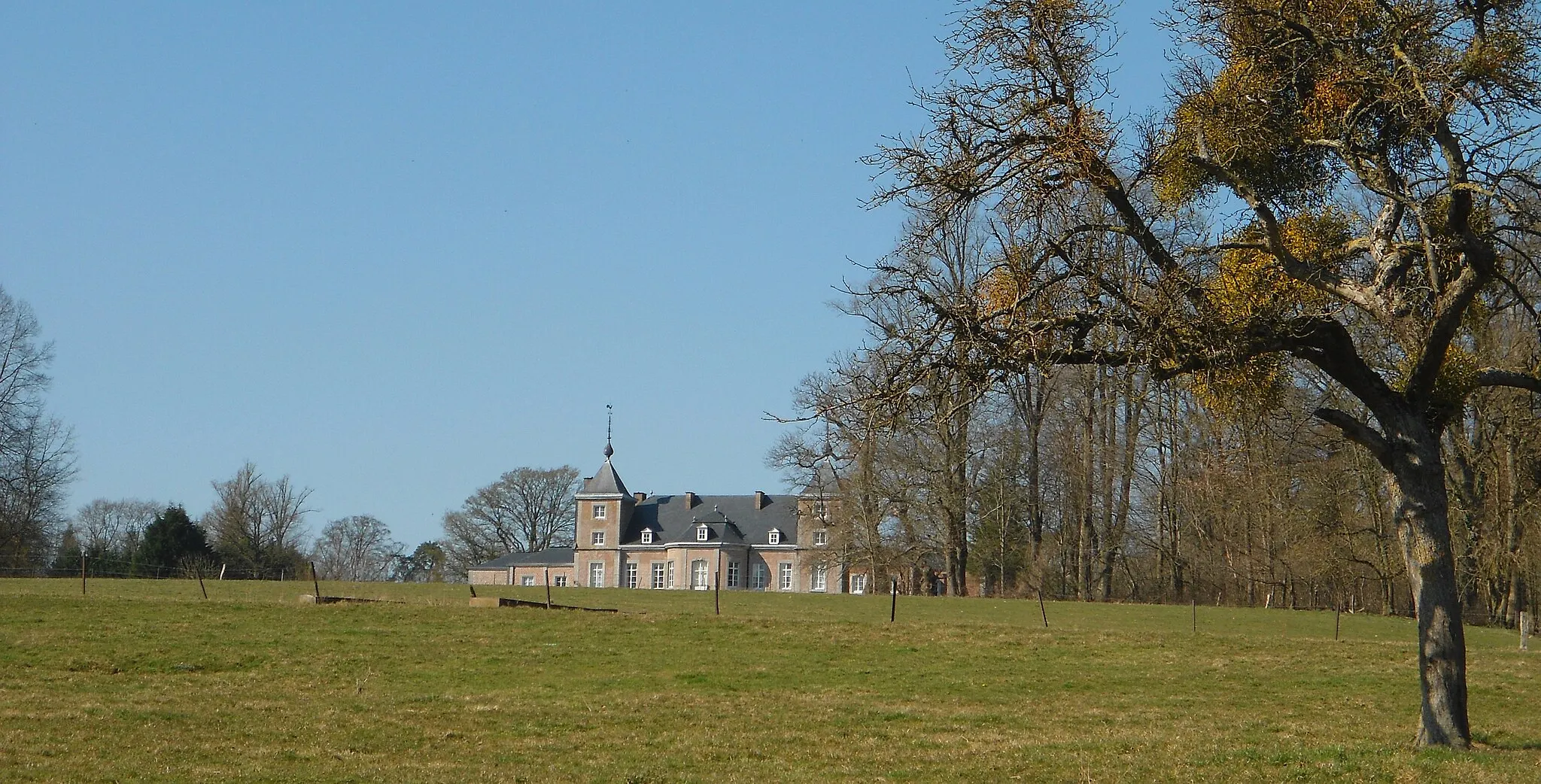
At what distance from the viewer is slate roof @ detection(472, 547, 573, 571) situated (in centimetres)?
8975

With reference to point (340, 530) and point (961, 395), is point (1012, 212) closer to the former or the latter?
point (961, 395)

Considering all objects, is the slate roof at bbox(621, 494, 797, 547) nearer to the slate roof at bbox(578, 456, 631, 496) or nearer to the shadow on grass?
the slate roof at bbox(578, 456, 631, 496)

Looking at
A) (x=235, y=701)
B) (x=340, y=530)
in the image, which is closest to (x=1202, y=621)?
(x=235, y=701)

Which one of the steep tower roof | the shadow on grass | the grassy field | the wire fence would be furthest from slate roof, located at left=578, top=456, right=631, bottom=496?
the shadow on grass

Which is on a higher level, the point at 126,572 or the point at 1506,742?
the point at 1506,742

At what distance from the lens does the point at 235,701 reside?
17.9 metres

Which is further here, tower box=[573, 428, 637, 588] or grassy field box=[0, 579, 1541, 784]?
tower box=[573, 428, 637, 588]

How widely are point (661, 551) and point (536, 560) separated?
8279 millimetres

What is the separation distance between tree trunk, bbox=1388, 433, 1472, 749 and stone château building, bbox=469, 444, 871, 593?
75.9m

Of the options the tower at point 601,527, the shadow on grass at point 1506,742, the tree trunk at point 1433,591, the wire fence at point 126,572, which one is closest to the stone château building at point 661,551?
the tower at point 601,527

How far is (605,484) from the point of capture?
9044 centimetres

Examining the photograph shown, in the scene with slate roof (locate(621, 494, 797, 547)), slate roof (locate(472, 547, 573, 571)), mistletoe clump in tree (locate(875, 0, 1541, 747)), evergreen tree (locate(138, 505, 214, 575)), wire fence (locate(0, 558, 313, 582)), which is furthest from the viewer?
slate roof (locate(621, 494, 797, 547))

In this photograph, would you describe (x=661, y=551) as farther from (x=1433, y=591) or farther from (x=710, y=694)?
(x=1433, y=591)

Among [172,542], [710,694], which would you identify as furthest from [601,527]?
[710,694]
